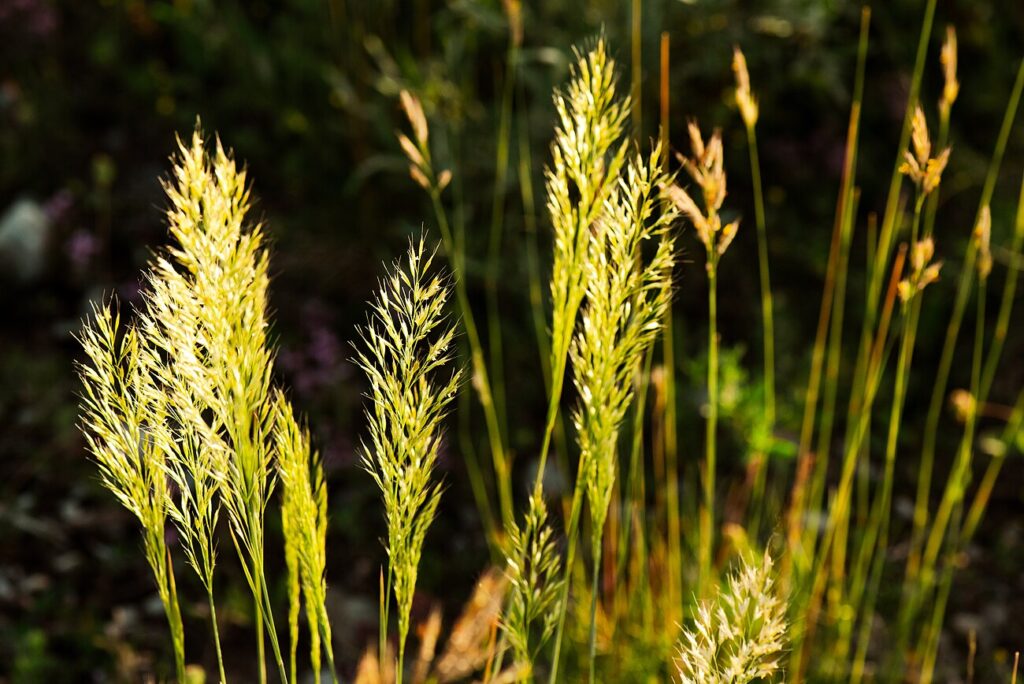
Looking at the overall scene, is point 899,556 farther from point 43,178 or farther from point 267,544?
point 43,178

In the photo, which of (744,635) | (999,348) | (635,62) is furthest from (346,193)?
(744,635)

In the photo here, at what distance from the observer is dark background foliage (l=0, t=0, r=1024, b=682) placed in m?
2.67

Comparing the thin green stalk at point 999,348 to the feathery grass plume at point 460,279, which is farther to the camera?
the thin green stalk at point 999,348

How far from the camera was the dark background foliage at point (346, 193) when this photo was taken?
8.77ft

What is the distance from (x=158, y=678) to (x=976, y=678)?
1938 millimetres

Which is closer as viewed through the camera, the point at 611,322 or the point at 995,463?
the point at 611,322

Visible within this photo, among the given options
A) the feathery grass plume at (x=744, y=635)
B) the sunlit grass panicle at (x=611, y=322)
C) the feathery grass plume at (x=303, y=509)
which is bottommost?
the feathery grass plume at (x=744, y=635)

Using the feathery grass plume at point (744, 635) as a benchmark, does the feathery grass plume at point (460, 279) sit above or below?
above

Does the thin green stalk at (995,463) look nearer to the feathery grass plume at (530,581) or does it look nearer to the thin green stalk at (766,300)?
the thin green stalk at (766,300)

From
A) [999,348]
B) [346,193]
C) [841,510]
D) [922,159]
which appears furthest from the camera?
[346,193]

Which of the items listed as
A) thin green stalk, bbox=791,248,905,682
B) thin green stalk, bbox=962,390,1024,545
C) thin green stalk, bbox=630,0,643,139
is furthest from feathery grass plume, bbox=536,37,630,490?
thin green stalk, bbox=962,390,1024,545

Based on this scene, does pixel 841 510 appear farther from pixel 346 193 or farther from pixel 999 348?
pixel 346 193

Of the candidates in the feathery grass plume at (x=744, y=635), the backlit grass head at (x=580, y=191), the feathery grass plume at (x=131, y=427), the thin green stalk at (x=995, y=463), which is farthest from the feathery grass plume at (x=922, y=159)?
the feathery grass plume at (x=131, y=427)

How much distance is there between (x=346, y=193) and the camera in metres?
3.30
